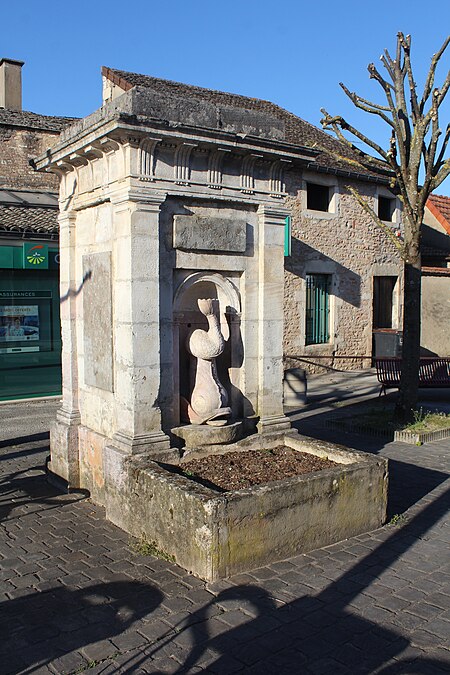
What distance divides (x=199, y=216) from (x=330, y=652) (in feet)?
13.8

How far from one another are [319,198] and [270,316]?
11.2 meters

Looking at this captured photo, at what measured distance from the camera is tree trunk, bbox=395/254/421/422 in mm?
10094

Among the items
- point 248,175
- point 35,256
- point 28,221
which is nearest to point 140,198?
point 248,175

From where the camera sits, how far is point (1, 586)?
15.7ft

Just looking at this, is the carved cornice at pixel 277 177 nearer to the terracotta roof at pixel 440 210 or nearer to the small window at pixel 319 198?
the small window at pixel 319 198

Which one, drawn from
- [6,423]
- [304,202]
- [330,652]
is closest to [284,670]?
[330,652]

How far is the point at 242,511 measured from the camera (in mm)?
4816

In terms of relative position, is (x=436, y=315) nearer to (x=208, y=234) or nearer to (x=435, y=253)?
(x=435, y=253)

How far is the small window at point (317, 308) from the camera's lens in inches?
671

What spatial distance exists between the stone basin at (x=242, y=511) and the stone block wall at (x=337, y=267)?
1035 centimetres

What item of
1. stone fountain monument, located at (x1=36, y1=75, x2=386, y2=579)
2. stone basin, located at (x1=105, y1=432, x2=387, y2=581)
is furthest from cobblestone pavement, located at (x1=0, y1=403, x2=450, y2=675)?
stone fountain monument, located at (x1=36, y1=75, x2=386, y2=579)

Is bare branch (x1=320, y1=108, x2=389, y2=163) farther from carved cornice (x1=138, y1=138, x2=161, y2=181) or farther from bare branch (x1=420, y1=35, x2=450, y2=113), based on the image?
carved cornice (x1=138, y1=138, x2=161, y2=181)

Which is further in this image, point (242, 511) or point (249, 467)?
point (249, 467)

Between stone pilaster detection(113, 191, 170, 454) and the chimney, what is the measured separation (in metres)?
13.7
